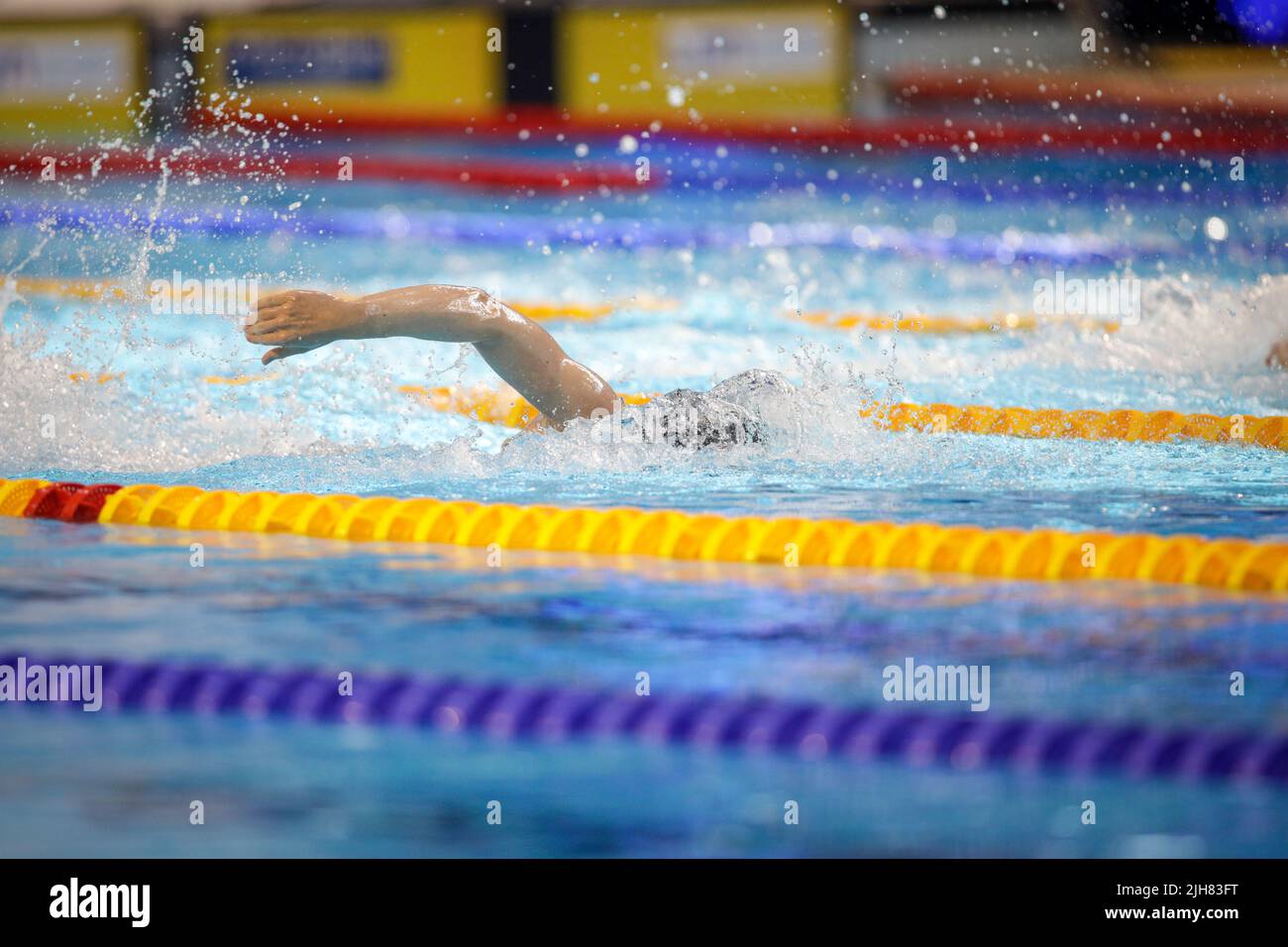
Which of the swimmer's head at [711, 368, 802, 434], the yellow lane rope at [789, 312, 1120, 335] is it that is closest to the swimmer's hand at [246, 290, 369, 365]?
the swimmer's head at [711, 368, 802, 434]

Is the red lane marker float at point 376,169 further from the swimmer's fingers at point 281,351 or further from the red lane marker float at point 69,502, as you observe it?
the swimmer's fingers at point 281,351

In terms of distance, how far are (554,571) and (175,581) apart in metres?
0.72

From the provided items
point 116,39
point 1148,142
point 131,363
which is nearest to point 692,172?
point 1148,142

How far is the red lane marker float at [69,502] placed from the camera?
11.1ft

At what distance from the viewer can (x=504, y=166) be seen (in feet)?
32.8

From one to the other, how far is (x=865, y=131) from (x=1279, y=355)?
4990 mm

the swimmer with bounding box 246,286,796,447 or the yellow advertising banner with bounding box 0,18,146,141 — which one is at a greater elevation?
the yellow advertising banner with bounding box 0,18,146,141

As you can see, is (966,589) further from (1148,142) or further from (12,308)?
(1148,142)

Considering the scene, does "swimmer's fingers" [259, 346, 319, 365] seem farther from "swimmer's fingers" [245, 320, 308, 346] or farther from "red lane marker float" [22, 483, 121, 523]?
"red lane marker float" [22, 483, 121, 523]

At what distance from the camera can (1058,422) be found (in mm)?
4711

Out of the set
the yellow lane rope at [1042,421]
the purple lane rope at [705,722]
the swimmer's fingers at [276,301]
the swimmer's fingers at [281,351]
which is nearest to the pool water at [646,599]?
the purple lane rope at [705,722]

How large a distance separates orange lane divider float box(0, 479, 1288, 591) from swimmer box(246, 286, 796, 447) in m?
0.37

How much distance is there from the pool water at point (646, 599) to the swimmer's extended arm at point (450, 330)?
0.12 metres

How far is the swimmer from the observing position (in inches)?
124
